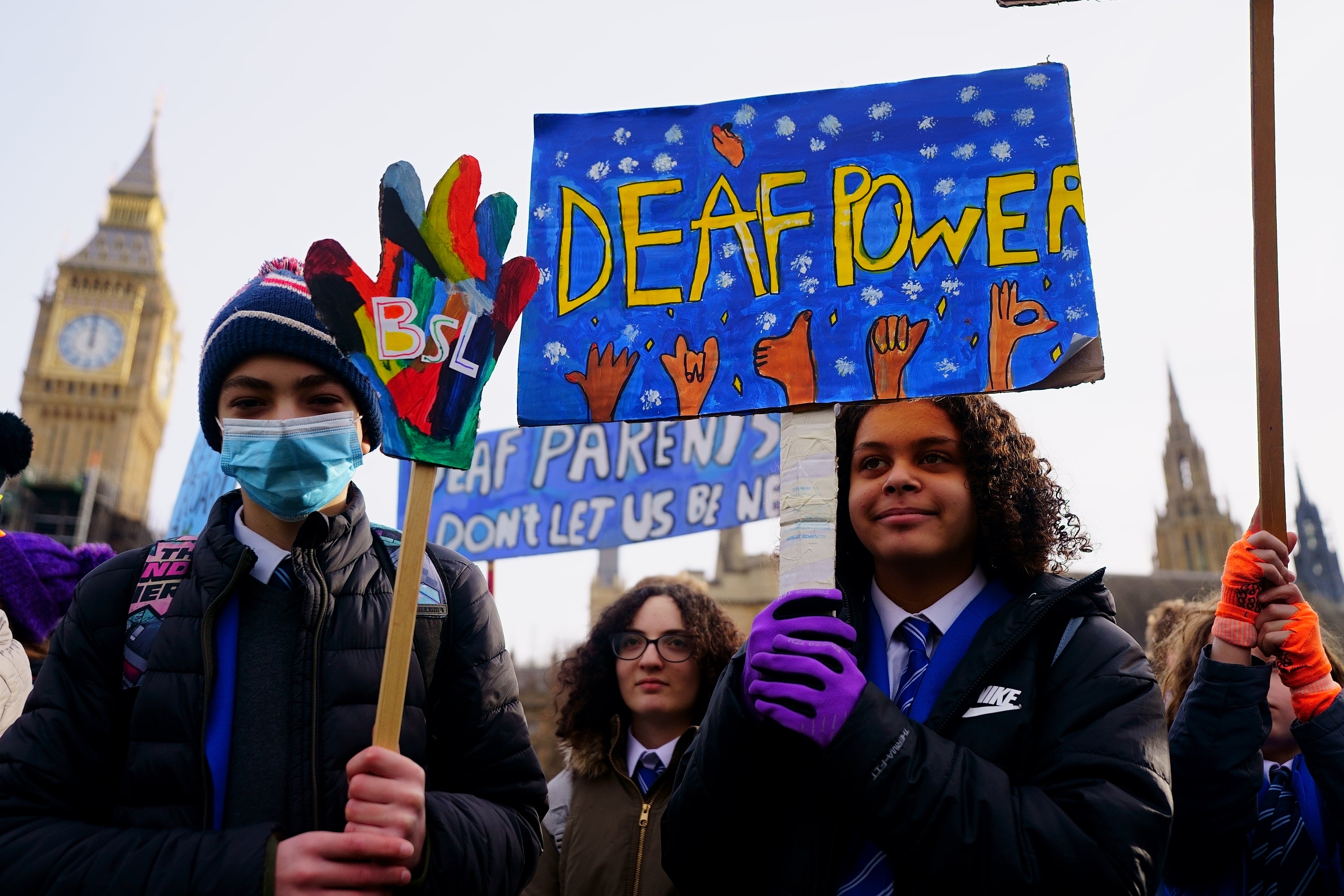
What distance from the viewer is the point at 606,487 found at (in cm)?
641

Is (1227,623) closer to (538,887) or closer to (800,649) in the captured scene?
(800,649)

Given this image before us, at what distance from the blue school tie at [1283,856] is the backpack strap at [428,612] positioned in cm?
187

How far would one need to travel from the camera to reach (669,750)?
11.6ft

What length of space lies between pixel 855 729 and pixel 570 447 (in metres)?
4.94

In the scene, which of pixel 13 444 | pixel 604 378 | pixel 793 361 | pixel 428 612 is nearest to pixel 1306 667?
pixel 793 361

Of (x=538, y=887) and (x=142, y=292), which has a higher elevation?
(x=142, y=292)

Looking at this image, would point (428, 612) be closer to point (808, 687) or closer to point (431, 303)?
point (431, 303)

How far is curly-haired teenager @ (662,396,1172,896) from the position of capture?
1.76 metres

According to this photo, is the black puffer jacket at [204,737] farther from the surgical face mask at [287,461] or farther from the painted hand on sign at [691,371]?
the painted hand on sign at [691,371]

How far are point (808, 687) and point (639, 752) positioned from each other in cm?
183

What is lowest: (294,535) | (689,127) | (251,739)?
(251,739)

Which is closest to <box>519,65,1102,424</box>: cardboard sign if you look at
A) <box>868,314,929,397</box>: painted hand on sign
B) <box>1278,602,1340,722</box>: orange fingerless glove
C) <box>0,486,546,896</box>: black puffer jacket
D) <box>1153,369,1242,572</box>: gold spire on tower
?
<box>868,314,929,397</box>: painted hand on sign

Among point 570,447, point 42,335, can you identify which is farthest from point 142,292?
point 570,447

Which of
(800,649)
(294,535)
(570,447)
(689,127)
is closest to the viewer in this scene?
(800,649)
